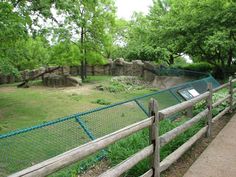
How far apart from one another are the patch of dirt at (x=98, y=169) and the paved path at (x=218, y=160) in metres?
1.18

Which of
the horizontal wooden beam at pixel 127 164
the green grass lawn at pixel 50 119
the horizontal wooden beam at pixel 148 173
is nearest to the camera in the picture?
the horizontal wooden beam at pixel 127 164

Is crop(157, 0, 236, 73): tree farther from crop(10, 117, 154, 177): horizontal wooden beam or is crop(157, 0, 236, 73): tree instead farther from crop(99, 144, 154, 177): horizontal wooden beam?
crop(10, 117, 154, 177): horizontal wooden beam

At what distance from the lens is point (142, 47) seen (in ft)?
74.7

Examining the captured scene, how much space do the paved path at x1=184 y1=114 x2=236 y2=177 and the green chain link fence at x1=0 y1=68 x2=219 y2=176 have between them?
1.47 meters

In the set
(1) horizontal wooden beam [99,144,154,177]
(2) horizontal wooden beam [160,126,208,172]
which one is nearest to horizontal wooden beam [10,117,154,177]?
(1) horizontal wooden beam [99,144,154,177]

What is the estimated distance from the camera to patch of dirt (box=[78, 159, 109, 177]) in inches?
162

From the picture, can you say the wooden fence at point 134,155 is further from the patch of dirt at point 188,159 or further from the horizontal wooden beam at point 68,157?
the patch of dirt at point 188,159

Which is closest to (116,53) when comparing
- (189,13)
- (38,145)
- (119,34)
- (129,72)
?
(119,34)

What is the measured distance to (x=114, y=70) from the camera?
25688 mm

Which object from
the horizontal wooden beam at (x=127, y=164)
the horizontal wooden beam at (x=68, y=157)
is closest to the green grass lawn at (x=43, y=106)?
the horizontal wooden beam at (x=127, y=164)

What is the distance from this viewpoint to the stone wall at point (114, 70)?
69.1 ft

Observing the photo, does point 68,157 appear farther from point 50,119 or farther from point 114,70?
point 114,70

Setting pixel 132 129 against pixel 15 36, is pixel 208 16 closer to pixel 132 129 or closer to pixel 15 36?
pixel 15 36

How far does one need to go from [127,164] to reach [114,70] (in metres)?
22.8
